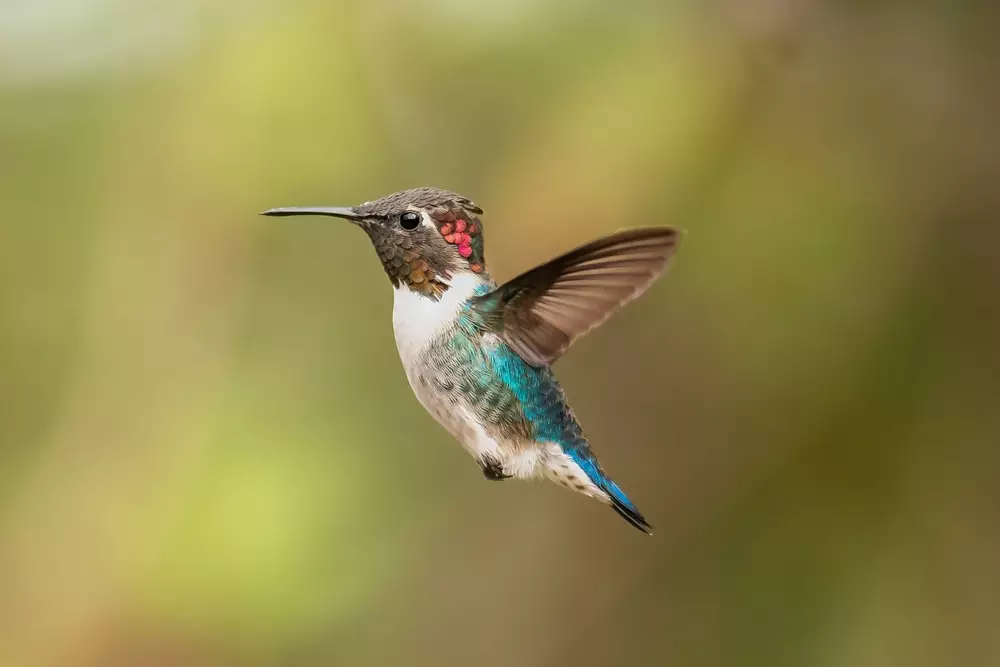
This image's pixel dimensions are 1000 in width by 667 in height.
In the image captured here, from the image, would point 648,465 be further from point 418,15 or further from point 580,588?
point 418,15

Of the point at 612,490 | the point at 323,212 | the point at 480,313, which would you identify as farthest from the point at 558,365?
the point at 323,212

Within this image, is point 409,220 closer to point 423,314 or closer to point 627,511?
point 423,314

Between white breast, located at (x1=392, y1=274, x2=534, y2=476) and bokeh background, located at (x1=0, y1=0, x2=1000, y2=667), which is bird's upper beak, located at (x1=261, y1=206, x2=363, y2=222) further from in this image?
bokeh background, located at (x1=0, y1=0, x2=1000, y2=667)

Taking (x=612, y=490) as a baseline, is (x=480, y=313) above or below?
above

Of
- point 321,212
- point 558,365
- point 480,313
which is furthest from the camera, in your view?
point 558,365

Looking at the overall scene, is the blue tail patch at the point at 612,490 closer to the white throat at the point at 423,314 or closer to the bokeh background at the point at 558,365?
the white throat at the point at 423,314

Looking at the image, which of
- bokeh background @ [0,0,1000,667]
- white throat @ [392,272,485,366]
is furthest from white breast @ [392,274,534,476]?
bokeh background @ [0,0,1000,667]

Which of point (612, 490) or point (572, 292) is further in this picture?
point (612, 490)

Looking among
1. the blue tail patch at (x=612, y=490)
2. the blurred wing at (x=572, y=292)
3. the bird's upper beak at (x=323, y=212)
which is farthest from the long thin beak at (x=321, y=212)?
the blue tail patch at (x=612, y=490)
